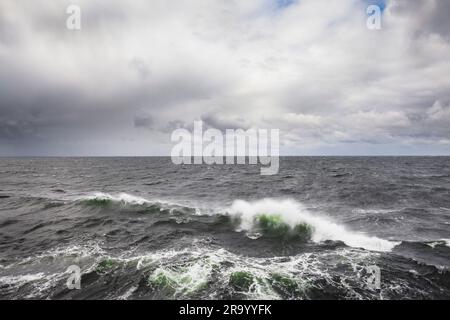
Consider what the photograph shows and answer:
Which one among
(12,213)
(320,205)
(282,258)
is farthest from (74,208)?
(320,205)

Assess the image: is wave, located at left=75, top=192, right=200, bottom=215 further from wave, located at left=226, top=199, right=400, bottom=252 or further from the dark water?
wave, located at left=226, top=199, right=400, bottom=252

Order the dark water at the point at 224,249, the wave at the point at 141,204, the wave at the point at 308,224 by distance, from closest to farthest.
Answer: the dark water at the point at 224,249 < the wave at the point at 308,224 < the wave at the point at 141,204

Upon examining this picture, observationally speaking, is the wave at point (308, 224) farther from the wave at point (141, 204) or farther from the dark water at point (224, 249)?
the wave at point (141, 204)

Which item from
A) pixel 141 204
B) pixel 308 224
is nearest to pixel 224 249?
pixel 308 224

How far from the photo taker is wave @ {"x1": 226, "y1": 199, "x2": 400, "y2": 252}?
56.2 ft

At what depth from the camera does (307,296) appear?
433 inches

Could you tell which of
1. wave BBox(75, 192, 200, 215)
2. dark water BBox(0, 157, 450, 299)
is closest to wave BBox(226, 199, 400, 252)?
dark water BBox(0, 157, 450, 299)

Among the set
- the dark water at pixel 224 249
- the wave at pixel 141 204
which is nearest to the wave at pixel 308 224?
the dark water at pixel 224 249

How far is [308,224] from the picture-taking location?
20.3 m

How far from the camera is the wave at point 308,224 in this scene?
17.1 metres

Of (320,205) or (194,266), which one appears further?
(320,205)
